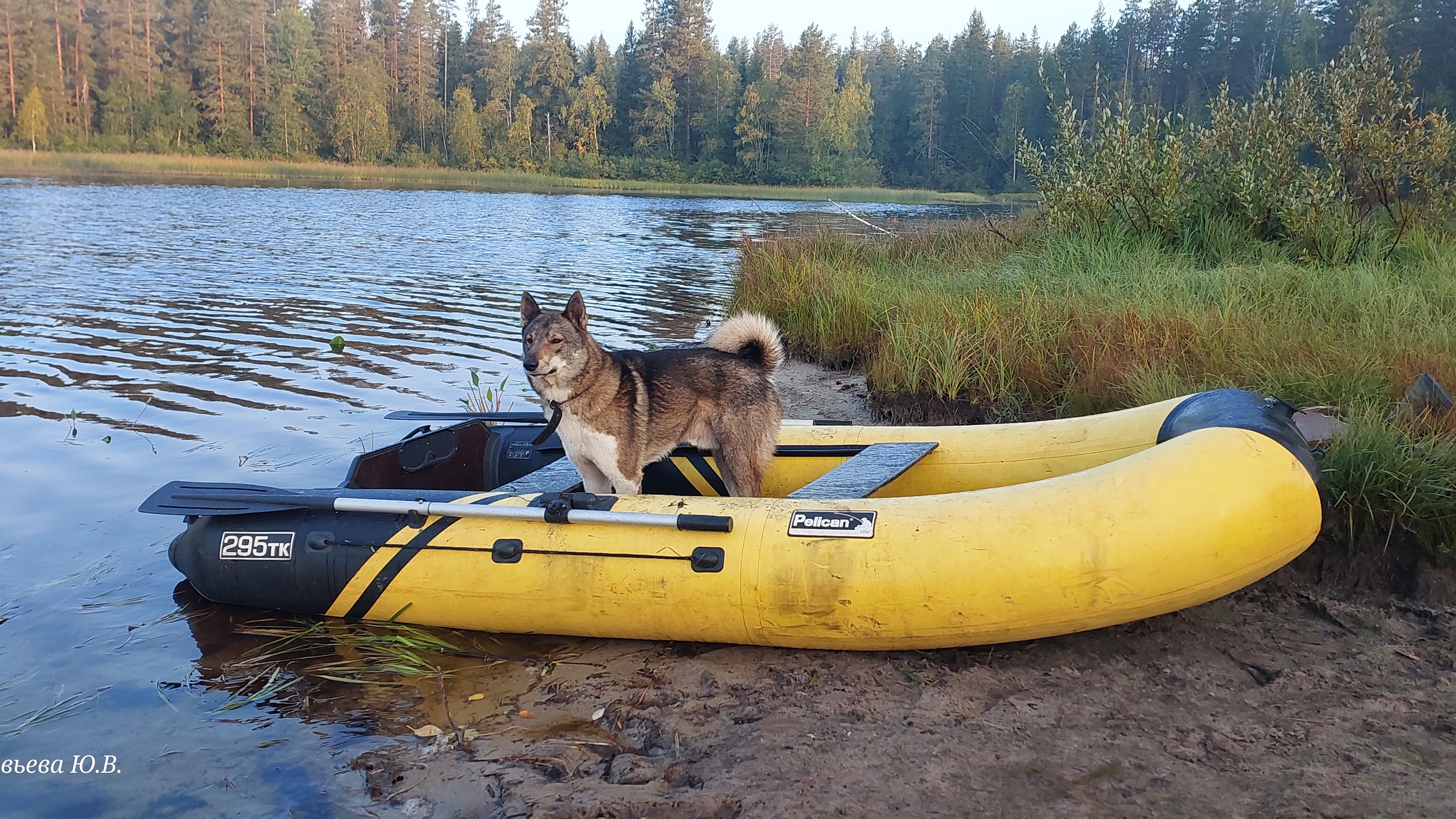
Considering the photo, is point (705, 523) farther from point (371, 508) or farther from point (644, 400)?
point (371, 508)

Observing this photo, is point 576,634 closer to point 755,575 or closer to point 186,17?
point 755,575

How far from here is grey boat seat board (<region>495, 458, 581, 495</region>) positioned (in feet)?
15.8

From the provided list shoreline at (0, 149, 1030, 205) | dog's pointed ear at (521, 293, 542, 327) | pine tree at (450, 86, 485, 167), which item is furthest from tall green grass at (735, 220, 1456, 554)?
pine tree at (450, 86, 485, 167)

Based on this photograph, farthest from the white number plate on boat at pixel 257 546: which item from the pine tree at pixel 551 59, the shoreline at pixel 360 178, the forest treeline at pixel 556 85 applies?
the pine tree at pixel 551 59

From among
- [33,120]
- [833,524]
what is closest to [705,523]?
[833,524]

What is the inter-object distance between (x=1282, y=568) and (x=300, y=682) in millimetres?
4484

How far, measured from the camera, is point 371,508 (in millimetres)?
4434

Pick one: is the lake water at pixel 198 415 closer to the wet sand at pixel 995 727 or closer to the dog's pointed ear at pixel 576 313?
the wet sand at pixel 995 727

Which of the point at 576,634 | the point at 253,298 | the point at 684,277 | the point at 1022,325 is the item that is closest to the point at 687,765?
the point at 576,634

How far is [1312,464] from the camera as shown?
12.8ft

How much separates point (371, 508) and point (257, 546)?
0.67 metres

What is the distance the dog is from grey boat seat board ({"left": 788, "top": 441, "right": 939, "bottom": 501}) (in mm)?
493

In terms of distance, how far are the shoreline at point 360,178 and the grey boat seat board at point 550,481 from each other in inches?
1365

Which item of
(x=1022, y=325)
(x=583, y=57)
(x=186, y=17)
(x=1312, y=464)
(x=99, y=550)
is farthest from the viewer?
(x=583, y=57)
